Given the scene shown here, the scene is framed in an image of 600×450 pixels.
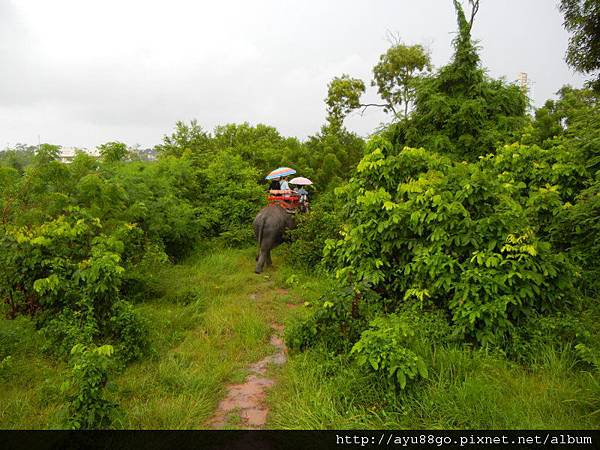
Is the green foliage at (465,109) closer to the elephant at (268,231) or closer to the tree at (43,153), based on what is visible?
the elephant at (268,231)

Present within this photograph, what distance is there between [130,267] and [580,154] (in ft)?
23.0

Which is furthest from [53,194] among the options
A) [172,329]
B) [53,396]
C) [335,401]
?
[335,401]

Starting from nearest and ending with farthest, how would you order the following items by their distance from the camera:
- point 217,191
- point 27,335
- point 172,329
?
point 27,335
point 172,329
point 217,191

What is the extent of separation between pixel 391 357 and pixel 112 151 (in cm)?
806

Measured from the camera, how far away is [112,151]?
876 cm

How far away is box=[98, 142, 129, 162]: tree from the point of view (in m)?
8.72

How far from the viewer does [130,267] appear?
19.5 ft

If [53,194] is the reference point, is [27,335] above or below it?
below

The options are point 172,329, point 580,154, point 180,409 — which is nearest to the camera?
point 180,409

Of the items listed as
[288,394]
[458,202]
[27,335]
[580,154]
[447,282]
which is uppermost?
[580,154]

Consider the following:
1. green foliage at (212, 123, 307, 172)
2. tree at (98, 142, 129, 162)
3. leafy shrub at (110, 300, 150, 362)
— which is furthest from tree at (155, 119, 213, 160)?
leafy shrub at (110, 300, 150, 362)

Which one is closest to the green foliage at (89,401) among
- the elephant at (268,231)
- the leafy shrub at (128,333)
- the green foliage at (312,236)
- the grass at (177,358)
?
the grass at (177,358)

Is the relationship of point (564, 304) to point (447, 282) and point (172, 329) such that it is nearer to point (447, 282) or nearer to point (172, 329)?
point (447, 282)

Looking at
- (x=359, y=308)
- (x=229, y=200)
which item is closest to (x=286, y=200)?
(x=229, y=200)
